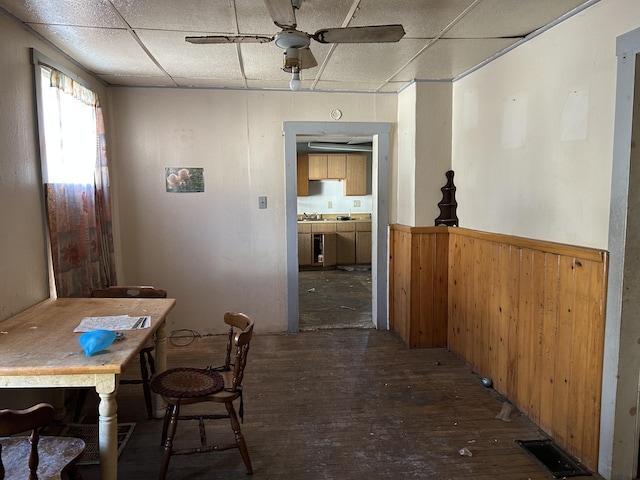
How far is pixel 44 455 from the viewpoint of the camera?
161 cm

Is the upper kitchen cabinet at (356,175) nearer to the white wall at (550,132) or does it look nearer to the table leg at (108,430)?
the white wall at (550,132)

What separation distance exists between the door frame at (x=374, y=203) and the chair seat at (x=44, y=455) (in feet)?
9.28

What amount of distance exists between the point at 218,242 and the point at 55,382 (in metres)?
2.68

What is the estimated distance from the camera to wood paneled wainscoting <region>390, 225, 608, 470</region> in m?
2.24

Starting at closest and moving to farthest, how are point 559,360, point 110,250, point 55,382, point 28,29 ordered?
1. point 55,382
2. point 559,360
3. point 28,29
4. point 110,250

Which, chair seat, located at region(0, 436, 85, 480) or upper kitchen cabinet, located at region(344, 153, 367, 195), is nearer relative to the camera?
chair seat, located at region(0, 436, 85, 480)

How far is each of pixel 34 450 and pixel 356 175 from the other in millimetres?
7383

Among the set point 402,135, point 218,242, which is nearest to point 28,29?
point 218,242

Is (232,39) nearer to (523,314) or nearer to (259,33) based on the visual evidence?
(259,33)

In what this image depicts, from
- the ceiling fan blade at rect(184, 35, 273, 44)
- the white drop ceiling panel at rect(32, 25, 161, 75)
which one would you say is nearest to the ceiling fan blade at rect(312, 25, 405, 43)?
the ceiling fan blade at rect(184, 35, 273, 44)

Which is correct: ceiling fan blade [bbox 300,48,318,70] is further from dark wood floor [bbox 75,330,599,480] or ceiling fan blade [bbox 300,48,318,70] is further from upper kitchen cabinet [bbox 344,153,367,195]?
upper kitchen cabinet [bbox 344,153,367,195]

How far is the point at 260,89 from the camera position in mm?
4191

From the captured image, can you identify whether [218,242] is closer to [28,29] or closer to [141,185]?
[141,185]

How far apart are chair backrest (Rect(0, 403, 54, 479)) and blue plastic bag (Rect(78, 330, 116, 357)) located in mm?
456
